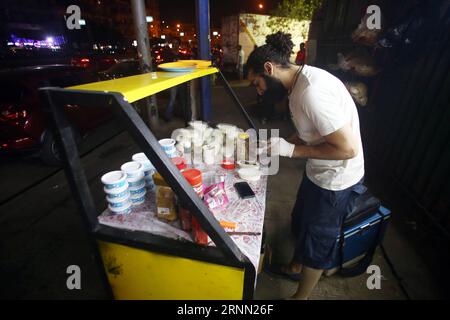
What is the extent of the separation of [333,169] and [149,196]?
4.57 ft

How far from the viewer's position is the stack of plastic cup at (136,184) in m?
1.66

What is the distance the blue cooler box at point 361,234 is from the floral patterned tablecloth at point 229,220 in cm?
92

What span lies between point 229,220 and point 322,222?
29.6 inches

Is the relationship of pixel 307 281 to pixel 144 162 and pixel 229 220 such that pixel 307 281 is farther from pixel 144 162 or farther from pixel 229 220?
pixel 144 162

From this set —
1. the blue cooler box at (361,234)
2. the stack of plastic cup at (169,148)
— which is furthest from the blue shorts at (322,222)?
the stack of plastic cup at (169,148)

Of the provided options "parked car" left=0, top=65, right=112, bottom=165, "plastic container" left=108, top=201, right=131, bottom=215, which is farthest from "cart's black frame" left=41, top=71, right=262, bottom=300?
"parked car" left=0, top=65, right=112, bottom=165

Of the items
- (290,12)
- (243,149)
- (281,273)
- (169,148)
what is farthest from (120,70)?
(290,12)

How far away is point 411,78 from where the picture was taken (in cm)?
352

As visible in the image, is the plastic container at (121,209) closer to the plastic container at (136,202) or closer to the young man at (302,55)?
the plastic container at (136,202)

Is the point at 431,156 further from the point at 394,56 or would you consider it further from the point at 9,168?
the point at 9,168

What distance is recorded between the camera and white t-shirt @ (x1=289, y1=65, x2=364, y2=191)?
1.45m

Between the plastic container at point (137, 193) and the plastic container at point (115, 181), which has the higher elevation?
the plastic container at point (115, 181)

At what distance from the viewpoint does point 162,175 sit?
1.12 m
